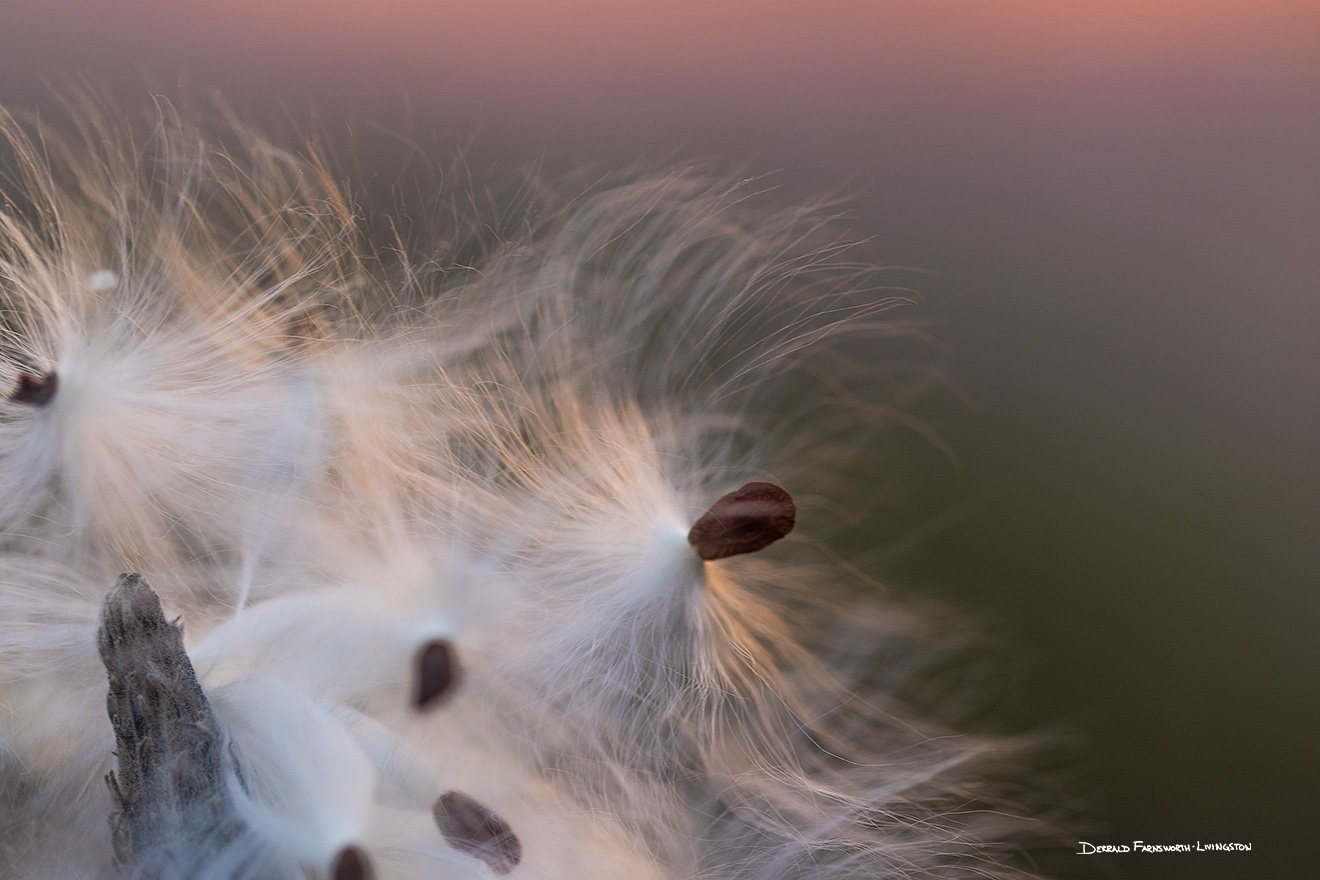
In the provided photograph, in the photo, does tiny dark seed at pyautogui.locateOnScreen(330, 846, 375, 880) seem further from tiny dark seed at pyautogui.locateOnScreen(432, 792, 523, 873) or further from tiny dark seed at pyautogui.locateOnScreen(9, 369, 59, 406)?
tiny dark seed at pyautogui.locateOnScreen(9, 369, 59, 406)

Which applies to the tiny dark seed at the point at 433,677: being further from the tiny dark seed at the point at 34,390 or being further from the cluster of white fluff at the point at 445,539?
the tiny dark seed at the point at 34,390

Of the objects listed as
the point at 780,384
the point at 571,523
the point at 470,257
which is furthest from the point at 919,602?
the point at 470,257

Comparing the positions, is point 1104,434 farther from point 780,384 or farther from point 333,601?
point 333,601

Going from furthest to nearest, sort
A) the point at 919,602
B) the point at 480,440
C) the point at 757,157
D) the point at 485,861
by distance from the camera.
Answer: the point at 757,157 < the point at 919,602 < the point at 480,440 < the point at 485,861

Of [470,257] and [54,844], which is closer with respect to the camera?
[54,844]

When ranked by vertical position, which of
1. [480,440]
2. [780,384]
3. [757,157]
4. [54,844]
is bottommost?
[54,844]

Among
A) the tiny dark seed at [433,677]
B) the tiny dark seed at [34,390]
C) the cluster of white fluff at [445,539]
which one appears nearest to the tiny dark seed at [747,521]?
the cluster of white fluff at [445,539]

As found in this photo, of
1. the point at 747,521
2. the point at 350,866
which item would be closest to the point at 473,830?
the point at 350,866
